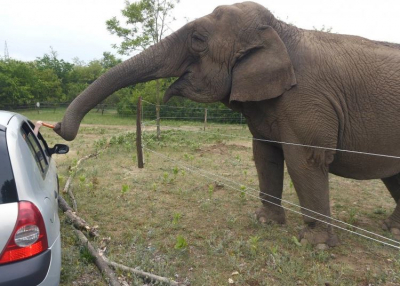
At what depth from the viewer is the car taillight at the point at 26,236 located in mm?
1968

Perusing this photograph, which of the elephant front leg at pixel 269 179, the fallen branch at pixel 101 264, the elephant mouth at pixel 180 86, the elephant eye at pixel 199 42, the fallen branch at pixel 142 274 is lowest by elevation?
the fallen branch at pixel 142 274

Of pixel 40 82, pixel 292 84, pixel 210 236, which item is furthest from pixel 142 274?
pixel 40 82

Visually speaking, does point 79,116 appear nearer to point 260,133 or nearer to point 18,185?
point 18,185

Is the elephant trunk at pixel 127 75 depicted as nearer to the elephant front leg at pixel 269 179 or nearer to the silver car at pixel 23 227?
Answer: the silver car at pixel 23 227

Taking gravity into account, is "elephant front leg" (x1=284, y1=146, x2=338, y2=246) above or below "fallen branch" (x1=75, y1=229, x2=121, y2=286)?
above

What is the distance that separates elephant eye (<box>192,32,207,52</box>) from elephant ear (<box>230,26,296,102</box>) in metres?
0.41

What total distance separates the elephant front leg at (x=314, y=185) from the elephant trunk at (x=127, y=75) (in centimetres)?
159

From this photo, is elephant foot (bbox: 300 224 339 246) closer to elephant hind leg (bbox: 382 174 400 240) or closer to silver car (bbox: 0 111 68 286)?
elephant hind leg (bbox: 382 174 400 240)

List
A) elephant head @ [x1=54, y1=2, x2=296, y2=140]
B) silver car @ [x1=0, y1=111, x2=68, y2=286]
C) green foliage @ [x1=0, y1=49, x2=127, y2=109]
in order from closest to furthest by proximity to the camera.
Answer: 1. silver car @ [x1=0, y1=111, x2=68, y2=286]
2. elephant head @ [x1=54, y1=2, x2=296, y2=140]
3. green foliage @ [x1=0, y1=49, x2=127, y2=109]

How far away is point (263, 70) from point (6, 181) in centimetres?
247

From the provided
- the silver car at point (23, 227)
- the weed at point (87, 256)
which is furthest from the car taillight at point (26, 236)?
the weed at point (87, 256)

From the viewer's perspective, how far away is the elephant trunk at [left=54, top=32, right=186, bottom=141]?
11.5 ft

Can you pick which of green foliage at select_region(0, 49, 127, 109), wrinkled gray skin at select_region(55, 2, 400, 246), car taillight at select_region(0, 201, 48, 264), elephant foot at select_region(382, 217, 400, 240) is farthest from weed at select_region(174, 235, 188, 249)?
green foliage at select_region(0, 49, 127, 109)

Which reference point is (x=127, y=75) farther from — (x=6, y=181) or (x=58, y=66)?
(x=58, y=66)
